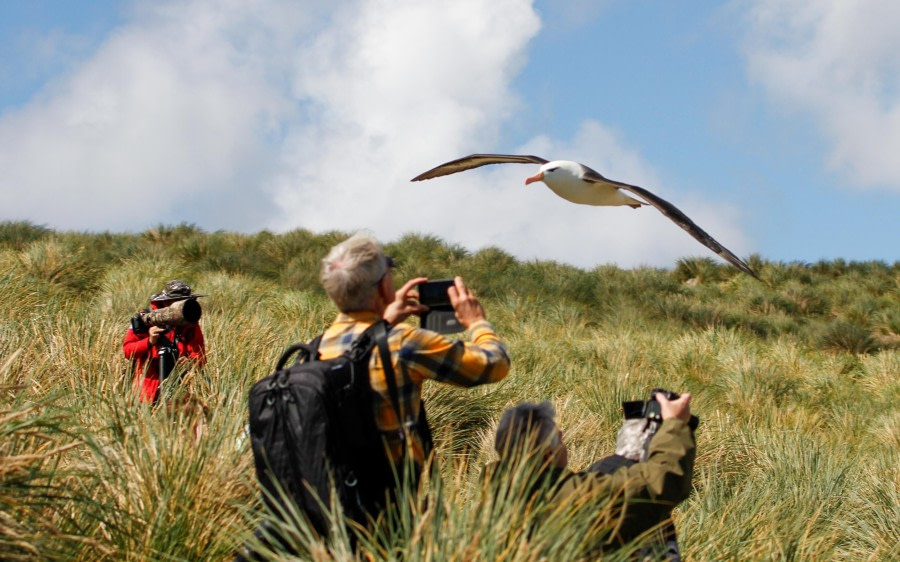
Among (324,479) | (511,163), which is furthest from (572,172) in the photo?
(324,479)

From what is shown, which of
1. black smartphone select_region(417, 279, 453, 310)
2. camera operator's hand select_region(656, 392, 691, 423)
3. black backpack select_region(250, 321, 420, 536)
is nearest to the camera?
black backpack select_region(250, 321, 420, 536)

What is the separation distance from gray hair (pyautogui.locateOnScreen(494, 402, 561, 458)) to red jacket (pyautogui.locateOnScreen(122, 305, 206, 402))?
2.76 m

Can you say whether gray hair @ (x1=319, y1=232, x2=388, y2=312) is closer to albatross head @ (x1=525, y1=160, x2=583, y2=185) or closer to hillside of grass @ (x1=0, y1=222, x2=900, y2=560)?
hillside of grass @ (x1=0, y1=222, x2=900, y2=560)

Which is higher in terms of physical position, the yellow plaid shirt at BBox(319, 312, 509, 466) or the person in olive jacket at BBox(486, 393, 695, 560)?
the yellow plaid shirt at BBox(319, 312, 509, 466)

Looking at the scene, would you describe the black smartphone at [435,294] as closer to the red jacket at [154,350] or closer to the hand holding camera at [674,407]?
the hand holding camera at [674,407]

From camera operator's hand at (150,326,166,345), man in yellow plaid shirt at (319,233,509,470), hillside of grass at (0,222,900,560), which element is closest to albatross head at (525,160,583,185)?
hillside of grass at (0,222,900,560)

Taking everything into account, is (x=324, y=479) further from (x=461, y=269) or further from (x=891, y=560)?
(x=461, y=269)

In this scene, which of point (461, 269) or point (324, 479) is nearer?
point (324, 479)

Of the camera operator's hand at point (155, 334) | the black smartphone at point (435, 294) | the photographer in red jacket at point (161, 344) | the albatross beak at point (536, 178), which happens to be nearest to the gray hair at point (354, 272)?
the black smartphone at point (435, 294)

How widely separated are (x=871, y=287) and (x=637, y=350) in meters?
11.1

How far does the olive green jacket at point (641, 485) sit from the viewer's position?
2490 millimetres

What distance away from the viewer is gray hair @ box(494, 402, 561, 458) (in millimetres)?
2543

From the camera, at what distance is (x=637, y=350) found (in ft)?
33.2

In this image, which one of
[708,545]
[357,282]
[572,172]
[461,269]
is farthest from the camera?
[461,269]
